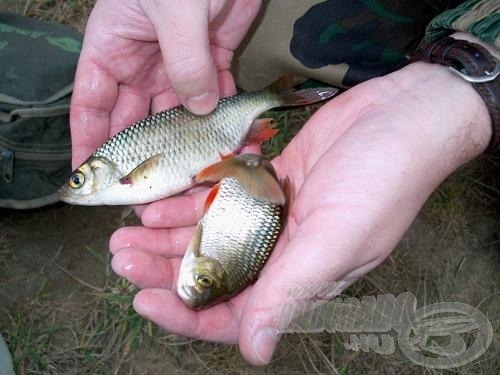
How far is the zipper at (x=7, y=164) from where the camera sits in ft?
8.95

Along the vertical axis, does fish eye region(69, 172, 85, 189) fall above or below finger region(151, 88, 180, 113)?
below

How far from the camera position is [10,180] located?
2801 mm

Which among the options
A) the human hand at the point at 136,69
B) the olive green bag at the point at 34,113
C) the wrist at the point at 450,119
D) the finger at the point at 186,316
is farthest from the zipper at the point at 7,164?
the wrist at the point at 450,119

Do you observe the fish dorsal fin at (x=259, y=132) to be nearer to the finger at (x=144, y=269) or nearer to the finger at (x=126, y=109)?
the finger at (x=126, y=109)

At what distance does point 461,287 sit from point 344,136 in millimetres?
1719

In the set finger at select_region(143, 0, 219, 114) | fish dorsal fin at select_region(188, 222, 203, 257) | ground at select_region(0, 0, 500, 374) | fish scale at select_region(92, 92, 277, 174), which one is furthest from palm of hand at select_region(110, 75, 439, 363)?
ground at select_region(0, 0, 500, 374)

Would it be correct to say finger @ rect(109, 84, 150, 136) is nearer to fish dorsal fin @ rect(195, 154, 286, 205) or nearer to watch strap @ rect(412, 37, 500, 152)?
fish dorsal fin @ rect(195, 154, 286, 205)

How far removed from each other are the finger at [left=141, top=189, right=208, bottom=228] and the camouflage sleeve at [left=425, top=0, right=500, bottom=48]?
1.19 meters

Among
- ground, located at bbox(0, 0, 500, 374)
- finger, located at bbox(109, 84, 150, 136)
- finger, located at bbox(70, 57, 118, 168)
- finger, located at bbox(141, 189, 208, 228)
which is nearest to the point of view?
finger, located at bbox(141, 189, 208, 228)

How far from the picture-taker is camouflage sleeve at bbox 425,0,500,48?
2.03 metres

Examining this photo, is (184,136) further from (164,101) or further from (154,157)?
(164,101)

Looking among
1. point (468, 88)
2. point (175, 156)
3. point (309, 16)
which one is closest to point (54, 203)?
point (175, 156)

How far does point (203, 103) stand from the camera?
7.77 ft

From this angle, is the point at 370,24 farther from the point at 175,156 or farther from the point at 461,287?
the point at 461,287
